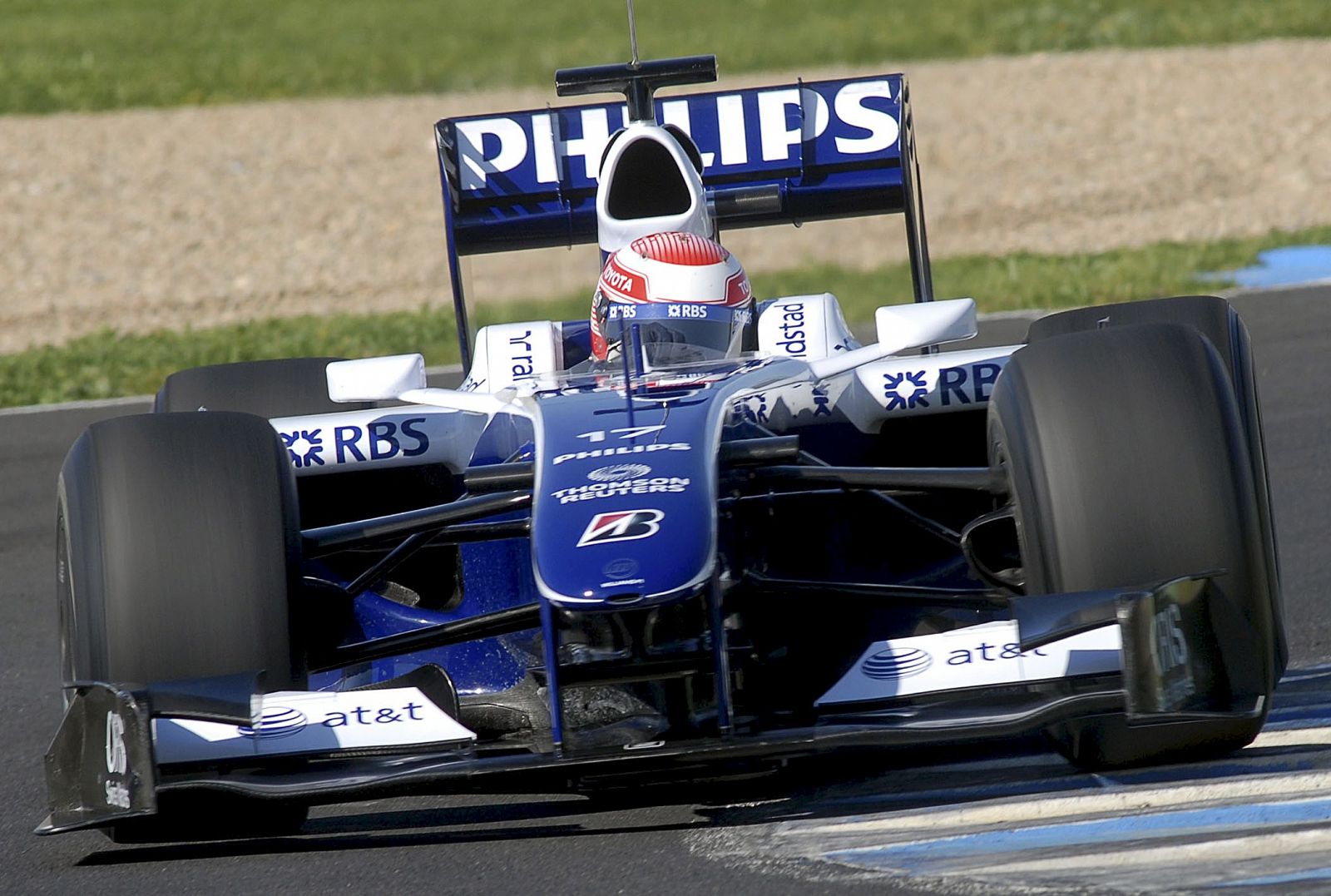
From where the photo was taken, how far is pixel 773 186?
7102mm

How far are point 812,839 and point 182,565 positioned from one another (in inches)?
58.1

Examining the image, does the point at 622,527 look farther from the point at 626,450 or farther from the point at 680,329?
the point at 680,329

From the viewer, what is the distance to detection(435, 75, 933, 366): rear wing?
24.1ft

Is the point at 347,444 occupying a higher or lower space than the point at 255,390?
lower

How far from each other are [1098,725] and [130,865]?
2127 mm

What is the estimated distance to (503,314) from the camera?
1404 centimetres

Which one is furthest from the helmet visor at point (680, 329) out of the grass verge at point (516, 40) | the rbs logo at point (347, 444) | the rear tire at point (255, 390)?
the grass verge at point (516, 40)

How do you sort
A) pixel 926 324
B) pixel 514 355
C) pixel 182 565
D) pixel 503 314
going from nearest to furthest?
1. pixel 182 565
2. pixel 926 324
3. pixel 514 355
4. pixel 503 314

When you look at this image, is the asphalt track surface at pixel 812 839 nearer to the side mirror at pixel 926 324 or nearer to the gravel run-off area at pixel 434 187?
the side mirror at pixel 926 324

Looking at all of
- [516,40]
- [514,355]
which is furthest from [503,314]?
[516,40]

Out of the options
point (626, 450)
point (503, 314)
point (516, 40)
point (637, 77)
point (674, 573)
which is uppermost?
point (516, 40)

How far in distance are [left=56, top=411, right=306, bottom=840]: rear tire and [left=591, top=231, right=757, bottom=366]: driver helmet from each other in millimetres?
1414

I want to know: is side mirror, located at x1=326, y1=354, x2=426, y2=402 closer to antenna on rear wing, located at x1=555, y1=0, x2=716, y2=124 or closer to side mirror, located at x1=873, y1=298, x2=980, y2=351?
side mirror, located at x1=873, y1=298, x2=980, y2=351

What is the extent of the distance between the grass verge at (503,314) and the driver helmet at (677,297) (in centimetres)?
778
